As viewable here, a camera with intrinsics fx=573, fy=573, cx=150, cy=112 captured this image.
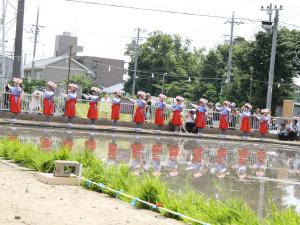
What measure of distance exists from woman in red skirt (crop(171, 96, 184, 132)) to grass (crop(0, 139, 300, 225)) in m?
16.8

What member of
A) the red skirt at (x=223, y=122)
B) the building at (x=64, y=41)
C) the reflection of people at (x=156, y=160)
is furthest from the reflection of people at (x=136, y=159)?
the building at (x=64, y=41)

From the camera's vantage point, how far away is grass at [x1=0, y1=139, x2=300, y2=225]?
6.80 metres

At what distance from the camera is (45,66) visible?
101 metres

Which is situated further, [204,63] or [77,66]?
[77,66]

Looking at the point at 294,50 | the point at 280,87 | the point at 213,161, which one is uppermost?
the point at 294,50

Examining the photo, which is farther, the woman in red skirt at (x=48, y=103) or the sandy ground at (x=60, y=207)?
the woman in red skirt at (x=48, y=103)

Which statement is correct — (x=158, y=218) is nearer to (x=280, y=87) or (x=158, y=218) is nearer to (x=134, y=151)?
(x=134, y=151)

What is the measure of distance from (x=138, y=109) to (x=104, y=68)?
99.8 meters

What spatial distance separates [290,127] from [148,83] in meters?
65.8

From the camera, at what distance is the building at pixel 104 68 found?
125 metres

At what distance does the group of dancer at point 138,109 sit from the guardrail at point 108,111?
57cm

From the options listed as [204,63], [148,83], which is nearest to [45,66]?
[148,83]

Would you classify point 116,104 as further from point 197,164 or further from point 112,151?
point 197,164

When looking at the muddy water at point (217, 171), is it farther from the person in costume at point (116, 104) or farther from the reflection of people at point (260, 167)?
the person in costume at point (116, 104)
